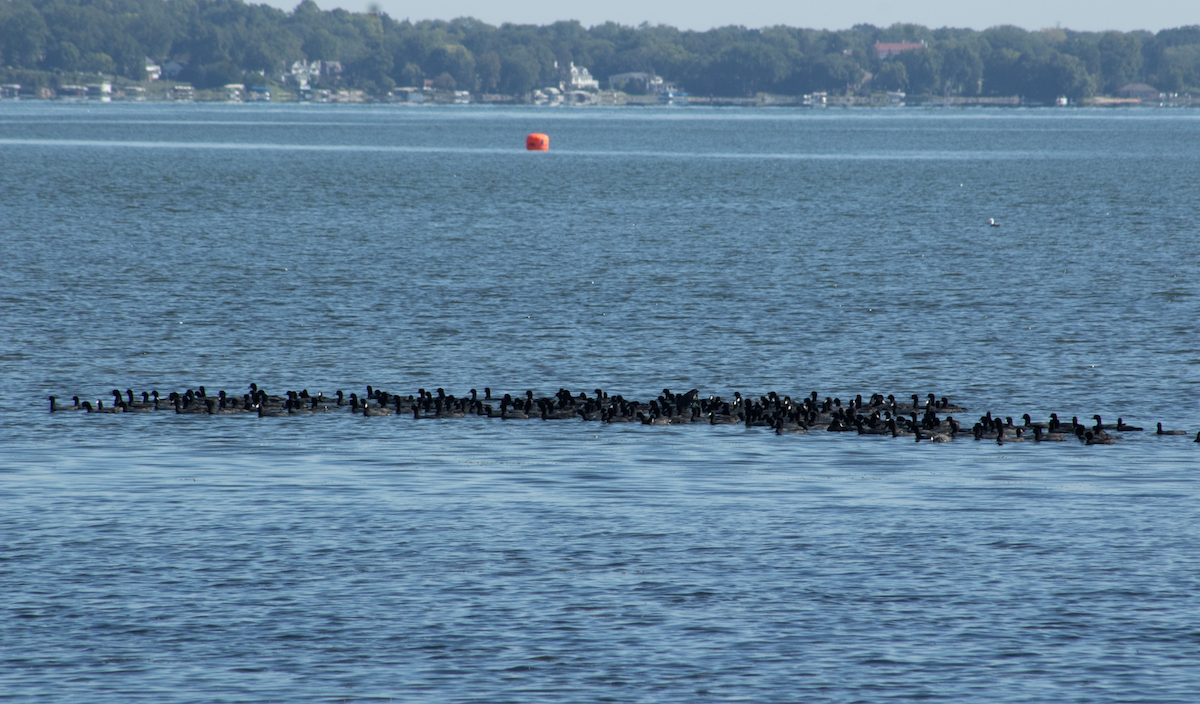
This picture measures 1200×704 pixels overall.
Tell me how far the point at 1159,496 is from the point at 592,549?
32.6 feet

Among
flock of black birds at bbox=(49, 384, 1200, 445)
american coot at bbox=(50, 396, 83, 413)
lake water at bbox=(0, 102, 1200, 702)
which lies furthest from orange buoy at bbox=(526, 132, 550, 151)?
american coot at bbox=(50, 396, 83, 413)

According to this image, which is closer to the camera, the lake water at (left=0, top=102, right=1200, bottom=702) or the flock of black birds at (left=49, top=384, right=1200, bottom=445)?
the lake water at (left=0, top=102, right=1200, bottom=702)

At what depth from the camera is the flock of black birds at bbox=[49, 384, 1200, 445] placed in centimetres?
3133

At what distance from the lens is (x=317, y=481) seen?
1070 inches

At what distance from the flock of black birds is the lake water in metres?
0.59

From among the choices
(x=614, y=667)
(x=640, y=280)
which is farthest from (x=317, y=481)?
(x=640, y=280)

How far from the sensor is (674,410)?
32875 mm

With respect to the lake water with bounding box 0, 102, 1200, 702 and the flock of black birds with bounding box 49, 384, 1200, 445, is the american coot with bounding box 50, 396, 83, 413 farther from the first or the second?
the lake water with bounding box 0, 102, 1200, 702

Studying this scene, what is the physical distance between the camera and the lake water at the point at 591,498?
61.5ft

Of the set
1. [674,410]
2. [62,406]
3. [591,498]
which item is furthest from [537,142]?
[591,498]

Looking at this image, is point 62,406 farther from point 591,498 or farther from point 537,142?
point 537,142

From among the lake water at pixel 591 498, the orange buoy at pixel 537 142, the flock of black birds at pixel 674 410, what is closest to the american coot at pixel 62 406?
the flock of black birds at pixel 674 410

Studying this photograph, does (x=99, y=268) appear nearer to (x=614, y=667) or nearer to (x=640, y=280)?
(x=640, y=280)

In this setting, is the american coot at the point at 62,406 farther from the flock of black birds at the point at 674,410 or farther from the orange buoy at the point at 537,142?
the orange buoy at the point at 537,142
